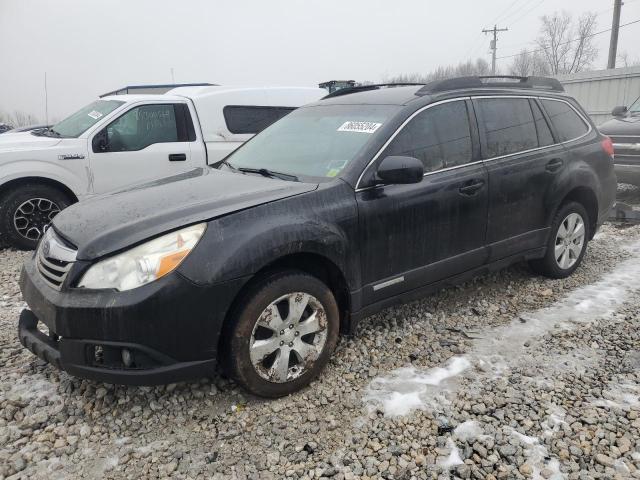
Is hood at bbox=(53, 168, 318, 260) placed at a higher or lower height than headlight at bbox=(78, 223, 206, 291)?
higher

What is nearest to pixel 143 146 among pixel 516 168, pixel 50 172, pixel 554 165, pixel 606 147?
pixel 50 172

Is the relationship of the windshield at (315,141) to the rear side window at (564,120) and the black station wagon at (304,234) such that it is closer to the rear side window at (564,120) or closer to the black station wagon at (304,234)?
the black station wagon at (304,234)

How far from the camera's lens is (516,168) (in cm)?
396

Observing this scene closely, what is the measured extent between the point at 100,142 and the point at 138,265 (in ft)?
13.7

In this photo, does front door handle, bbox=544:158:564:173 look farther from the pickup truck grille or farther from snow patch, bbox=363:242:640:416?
the pickup truck grille

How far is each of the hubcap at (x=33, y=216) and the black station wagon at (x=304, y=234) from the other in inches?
117

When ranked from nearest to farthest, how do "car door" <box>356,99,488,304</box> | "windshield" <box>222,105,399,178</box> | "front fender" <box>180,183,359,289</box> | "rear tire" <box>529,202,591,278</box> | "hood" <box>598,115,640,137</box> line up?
"front fender" <box>180,183,359,289</box> → "car door" <box>356,99,488,304</box> → "windshield" <box>222,105,399,178</box> → "rear tire" <box>529,202,591,278</box> → "hood" <box>598,115,640,137</box>

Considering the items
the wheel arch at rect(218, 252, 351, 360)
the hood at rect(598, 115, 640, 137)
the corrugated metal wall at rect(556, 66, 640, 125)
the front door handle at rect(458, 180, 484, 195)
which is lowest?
the wheel arch at rect(218, 252, 351, 360)

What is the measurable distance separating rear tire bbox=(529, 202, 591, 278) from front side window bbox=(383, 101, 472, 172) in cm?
132

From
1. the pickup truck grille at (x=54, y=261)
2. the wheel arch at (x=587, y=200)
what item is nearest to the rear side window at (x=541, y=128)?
the wheel arch at (x=587, y=200)

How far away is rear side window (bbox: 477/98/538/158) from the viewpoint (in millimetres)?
3873

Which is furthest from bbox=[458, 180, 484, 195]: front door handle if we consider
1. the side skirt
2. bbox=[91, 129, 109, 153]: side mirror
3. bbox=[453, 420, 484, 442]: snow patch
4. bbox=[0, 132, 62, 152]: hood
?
bbox=[0, 132, 62, 152]: hood

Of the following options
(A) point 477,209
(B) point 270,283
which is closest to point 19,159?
(B) point 270,283

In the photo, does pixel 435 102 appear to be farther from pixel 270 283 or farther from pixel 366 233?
pixel 270 283
